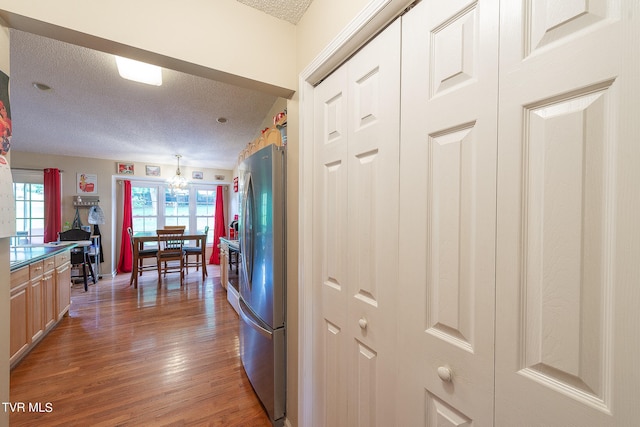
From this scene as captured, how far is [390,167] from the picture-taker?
85 centimetres

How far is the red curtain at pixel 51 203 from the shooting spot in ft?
14.9

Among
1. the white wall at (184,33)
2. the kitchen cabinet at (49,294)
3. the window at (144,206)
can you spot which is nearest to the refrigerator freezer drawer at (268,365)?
the white wall at (184,33)

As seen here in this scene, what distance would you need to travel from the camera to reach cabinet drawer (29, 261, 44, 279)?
2.34 meters

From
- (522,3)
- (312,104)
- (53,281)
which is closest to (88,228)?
(53,281)

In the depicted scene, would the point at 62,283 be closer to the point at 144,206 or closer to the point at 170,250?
the point at 170,250

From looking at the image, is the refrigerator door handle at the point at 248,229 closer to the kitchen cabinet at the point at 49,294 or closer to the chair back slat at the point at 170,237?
the kitchen cabinet at the point at 49,294

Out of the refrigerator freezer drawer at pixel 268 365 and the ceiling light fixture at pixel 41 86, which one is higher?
the ceiling light fixture at pixel 41 86

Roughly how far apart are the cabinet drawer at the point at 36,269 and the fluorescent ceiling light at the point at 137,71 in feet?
6.77

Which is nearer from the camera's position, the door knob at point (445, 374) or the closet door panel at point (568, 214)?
the closet door panel at point (568, 214)

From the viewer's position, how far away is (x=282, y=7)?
1.29 m

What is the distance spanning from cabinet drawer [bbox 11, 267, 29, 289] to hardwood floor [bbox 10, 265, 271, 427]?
708 mm

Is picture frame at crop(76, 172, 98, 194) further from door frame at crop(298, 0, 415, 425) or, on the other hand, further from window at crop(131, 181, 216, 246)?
door frame at crop(298, 0, 415, 425)

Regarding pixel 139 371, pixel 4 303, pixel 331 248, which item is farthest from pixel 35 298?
pixel 331 248

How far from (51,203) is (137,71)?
467 centimetres
